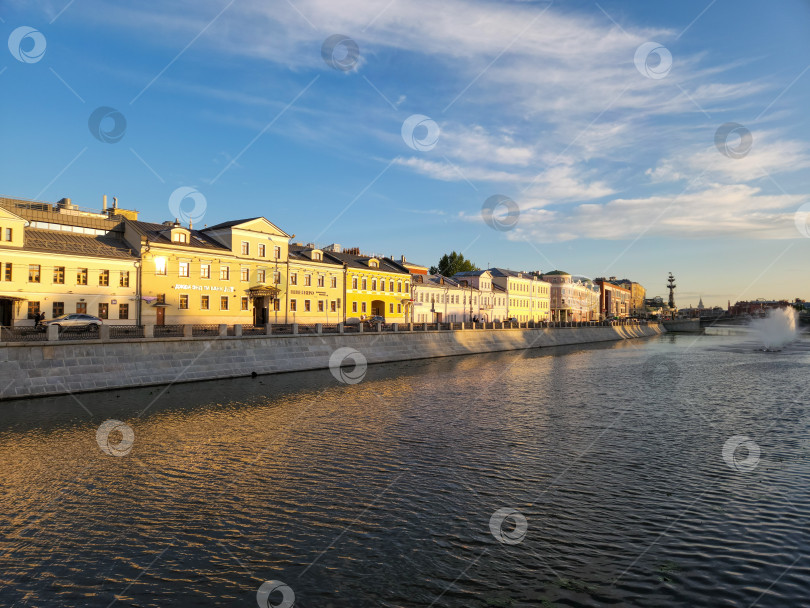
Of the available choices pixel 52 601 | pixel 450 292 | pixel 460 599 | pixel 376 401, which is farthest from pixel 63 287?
pixel 450 292

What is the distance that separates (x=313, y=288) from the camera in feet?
207

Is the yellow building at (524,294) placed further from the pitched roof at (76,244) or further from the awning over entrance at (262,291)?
the pitched roof at (76,244)

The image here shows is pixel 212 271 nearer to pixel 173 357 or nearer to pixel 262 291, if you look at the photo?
pixel 262 291

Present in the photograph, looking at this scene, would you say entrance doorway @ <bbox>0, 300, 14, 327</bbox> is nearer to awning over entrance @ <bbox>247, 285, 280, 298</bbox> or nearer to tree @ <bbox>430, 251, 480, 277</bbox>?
awning over entrance @ <bbox>247, 285, 280, 298</bbox>

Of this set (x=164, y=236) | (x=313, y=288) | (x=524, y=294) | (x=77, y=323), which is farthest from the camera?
(x=524, y=294)

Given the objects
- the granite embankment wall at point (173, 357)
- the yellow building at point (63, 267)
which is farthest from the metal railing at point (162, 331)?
the yellow building at point (63, 267)

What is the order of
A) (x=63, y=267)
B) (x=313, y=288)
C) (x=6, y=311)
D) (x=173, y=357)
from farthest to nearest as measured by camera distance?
(x=313, y=288) < (x=63, y=267) < (x=6, y=311) < (x=173, y=357)

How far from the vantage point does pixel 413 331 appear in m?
57.6

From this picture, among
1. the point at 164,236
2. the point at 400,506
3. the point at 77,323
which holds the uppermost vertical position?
the point at 164,236

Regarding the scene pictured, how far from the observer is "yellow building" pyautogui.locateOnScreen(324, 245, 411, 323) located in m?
69.1

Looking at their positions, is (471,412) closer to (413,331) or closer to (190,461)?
(190,461)

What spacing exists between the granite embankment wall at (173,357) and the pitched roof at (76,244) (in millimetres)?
14725

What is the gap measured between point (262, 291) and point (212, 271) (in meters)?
5.36

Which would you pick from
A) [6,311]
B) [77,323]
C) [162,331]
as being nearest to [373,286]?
[162,331]
